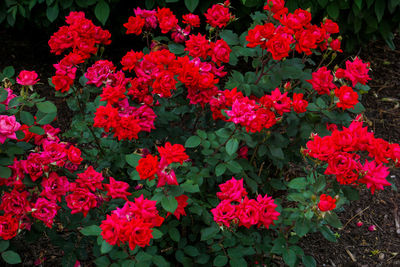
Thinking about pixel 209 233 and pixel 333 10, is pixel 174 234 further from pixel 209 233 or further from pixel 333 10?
pixel 333 10

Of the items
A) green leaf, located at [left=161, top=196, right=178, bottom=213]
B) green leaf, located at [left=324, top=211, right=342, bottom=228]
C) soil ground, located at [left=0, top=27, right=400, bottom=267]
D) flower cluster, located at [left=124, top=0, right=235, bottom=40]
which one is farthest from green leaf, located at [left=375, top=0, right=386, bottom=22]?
green leaf, located at [left=161, top=196, right=178, bottom=213]

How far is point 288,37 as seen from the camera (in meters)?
1.99

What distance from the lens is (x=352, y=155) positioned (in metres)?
1.69

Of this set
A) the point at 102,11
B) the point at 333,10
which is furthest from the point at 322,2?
the point at 102,11

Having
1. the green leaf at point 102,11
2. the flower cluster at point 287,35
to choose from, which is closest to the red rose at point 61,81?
the flower cluster at point 287,35

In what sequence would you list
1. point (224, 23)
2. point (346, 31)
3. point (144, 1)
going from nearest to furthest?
point (224, 23) → point (144, 1) → point (346, 31)

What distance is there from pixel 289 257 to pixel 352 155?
0.59 meters

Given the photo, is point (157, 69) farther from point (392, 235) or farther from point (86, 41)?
point (392, 235)

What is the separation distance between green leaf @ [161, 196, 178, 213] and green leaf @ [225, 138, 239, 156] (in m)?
0.35

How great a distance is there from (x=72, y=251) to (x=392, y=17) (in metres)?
3.44

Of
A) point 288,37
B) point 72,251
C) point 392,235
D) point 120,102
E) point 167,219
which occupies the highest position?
point 288,37

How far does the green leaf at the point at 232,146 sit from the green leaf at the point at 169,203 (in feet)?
1.15

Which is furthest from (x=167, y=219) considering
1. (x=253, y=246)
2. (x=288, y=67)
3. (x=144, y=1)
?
(x=144, y=1)

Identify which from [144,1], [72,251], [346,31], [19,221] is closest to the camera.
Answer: [19,221]
